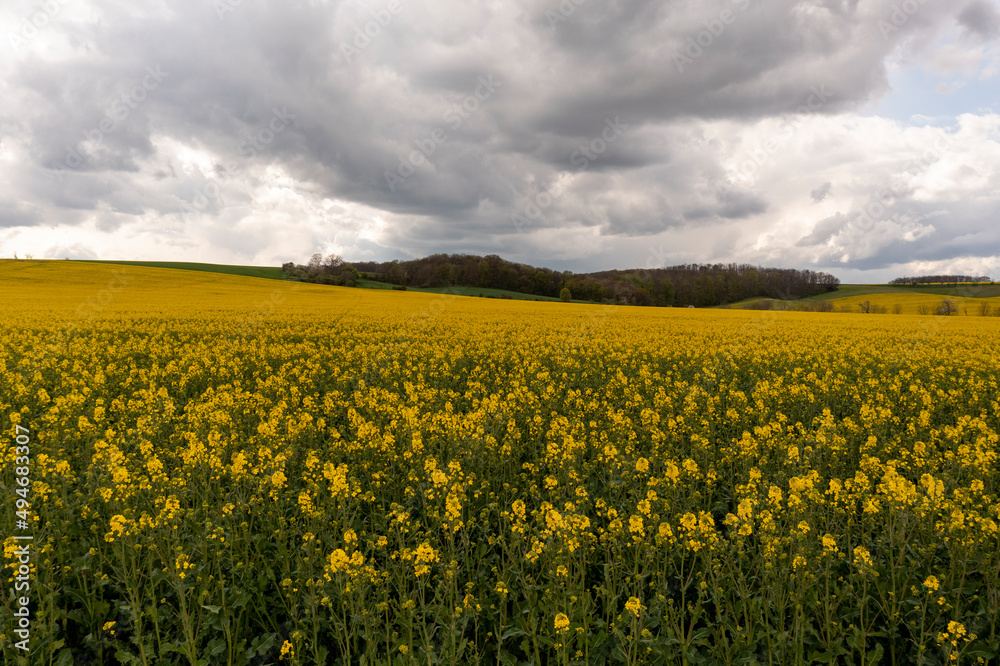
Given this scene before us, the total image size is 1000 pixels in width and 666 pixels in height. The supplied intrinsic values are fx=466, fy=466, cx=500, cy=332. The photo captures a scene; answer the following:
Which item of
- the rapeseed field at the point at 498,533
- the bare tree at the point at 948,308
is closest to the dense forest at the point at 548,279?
the bare tree at the point at 948,308

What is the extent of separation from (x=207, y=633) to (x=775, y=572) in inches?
180

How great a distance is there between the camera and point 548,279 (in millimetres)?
84938

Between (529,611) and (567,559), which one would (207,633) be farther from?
(567,559)

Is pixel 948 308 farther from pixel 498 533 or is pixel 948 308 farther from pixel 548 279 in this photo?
pixel 498 533

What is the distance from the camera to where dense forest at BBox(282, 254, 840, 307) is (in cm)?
7744

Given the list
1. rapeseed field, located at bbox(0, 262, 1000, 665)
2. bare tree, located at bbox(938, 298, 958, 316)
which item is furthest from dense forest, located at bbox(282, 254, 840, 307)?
rapeseed field, located at bbox(0, 262, 1000, 665)

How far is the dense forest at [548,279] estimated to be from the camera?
254 feet

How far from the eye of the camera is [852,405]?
9.88m

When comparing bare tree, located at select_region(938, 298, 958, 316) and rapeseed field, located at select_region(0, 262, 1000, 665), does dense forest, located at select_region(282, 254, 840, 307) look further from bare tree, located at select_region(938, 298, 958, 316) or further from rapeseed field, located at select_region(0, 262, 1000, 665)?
rapeseed field, located at select_region(0, 262, 1000, 665)

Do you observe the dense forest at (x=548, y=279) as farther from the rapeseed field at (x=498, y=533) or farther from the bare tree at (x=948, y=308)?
the rapeseed field at (x=498, y=533)

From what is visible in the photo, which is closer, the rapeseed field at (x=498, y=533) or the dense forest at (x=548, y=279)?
the rapeseed field at (x=498, y=533)

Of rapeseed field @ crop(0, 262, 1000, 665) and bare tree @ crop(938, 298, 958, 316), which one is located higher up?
bare tree @ crop(938, 298, 958, 316)

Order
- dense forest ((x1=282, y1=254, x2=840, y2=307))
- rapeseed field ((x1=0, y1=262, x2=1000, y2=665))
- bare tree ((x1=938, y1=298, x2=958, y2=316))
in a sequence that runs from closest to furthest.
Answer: rapeseed field ((x1=0, y1=262, x2=1000, y2=665)) → bare tree ((x1=938, y1=298, x2=958, y2=316)) → dense forest ((x1=282, y1=254, x2=840, y2=307))

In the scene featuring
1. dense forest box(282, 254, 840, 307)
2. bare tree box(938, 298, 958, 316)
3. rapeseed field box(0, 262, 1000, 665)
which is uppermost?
dense forest box(282, 254, 840, 307)
